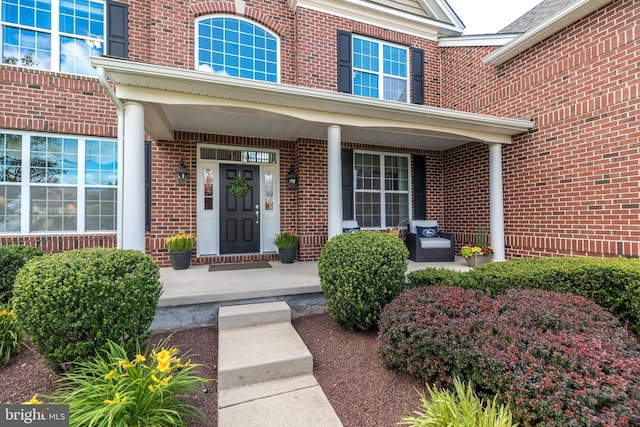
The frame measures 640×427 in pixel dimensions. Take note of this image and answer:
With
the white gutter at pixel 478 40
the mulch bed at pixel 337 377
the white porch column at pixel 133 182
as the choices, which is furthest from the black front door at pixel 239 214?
the white gutter at pixel 478 40

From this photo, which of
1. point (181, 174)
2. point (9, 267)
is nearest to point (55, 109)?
point (181, 174)

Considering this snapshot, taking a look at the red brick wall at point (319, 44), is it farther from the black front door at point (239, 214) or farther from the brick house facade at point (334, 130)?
the black front door at point (239, 214)

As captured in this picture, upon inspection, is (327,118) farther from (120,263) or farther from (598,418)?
(598,418)

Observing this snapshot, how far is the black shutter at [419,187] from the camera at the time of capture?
7152mm

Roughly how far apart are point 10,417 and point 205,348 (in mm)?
1404

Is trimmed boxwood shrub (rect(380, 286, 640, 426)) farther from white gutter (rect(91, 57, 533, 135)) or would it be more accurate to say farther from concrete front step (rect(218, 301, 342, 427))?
white gutter (rect(91, 57, 533, 135))

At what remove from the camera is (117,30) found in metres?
5.25

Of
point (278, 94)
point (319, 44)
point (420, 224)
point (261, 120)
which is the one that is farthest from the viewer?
point (420, 224)

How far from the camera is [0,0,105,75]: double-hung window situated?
4.85 metres

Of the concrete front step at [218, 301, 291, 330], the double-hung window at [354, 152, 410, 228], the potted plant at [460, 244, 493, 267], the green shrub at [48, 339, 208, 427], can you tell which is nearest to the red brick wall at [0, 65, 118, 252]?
the concrete front step at [218, 301, 291, 330]

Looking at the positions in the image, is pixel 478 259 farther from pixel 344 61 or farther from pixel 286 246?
pixel 344 61

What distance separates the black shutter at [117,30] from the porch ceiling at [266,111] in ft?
4.60

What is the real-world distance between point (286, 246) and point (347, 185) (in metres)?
2.00

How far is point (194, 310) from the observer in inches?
132
